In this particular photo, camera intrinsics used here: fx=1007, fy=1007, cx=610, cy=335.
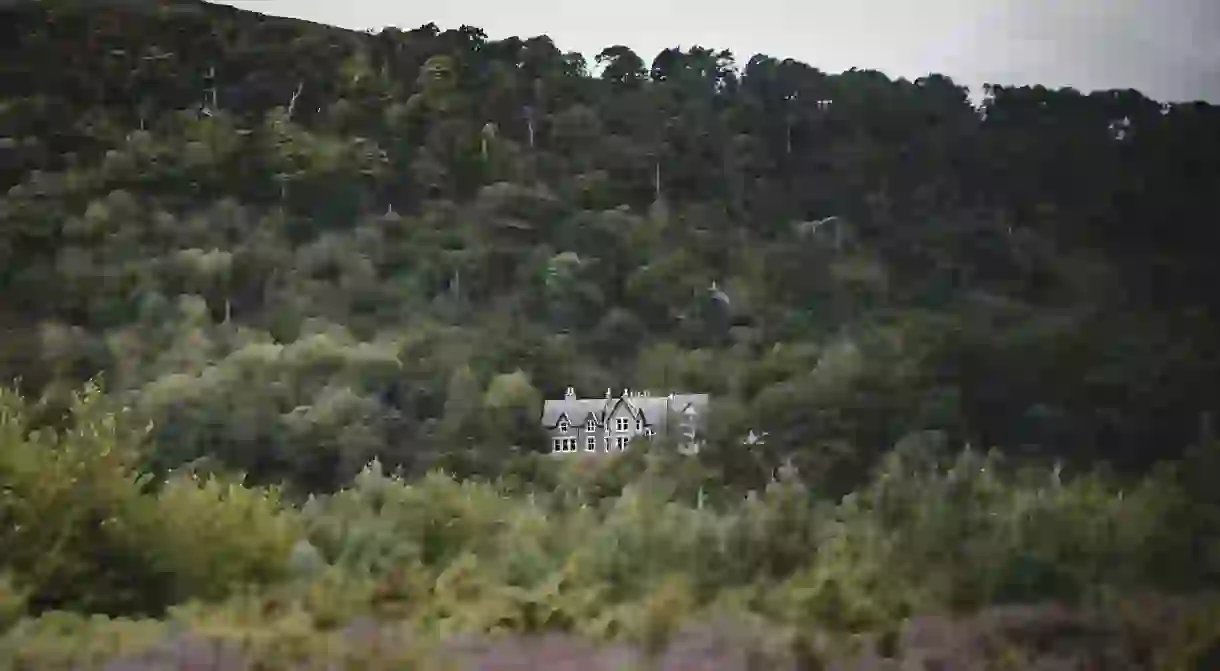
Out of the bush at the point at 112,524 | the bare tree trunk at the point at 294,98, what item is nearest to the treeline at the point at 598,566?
the bush at the point at 112,524

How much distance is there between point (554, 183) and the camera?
139 inches

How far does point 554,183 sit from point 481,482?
43.3 inches

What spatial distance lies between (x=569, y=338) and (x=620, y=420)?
0.34 metres

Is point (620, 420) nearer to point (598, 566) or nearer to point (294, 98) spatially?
point (598, 566)

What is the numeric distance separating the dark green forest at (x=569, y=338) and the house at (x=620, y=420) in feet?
0.20

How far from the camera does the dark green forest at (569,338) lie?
9.23ft

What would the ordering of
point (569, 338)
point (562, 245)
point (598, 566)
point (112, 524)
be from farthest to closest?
point (562, 245), point (569, 338), point (598, 566), point (112, 524)

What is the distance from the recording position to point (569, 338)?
3.31m

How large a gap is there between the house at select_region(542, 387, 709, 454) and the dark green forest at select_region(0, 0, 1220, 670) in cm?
6

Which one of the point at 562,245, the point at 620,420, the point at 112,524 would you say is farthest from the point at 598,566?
the point at 112,524

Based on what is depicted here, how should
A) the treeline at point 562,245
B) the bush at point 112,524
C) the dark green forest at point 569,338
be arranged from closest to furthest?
the bush at point 112,524, the dark green forest at point 569,338, the treeline at point 562,245

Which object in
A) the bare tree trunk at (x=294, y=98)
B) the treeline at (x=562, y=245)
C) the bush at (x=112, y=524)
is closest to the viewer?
the bush at (x=112, y=524)

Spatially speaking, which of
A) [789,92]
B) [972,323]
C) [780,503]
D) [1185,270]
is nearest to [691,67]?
[789,92]

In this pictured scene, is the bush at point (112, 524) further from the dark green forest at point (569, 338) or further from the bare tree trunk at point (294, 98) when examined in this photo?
the bare tree trunk at point (294, 98)
